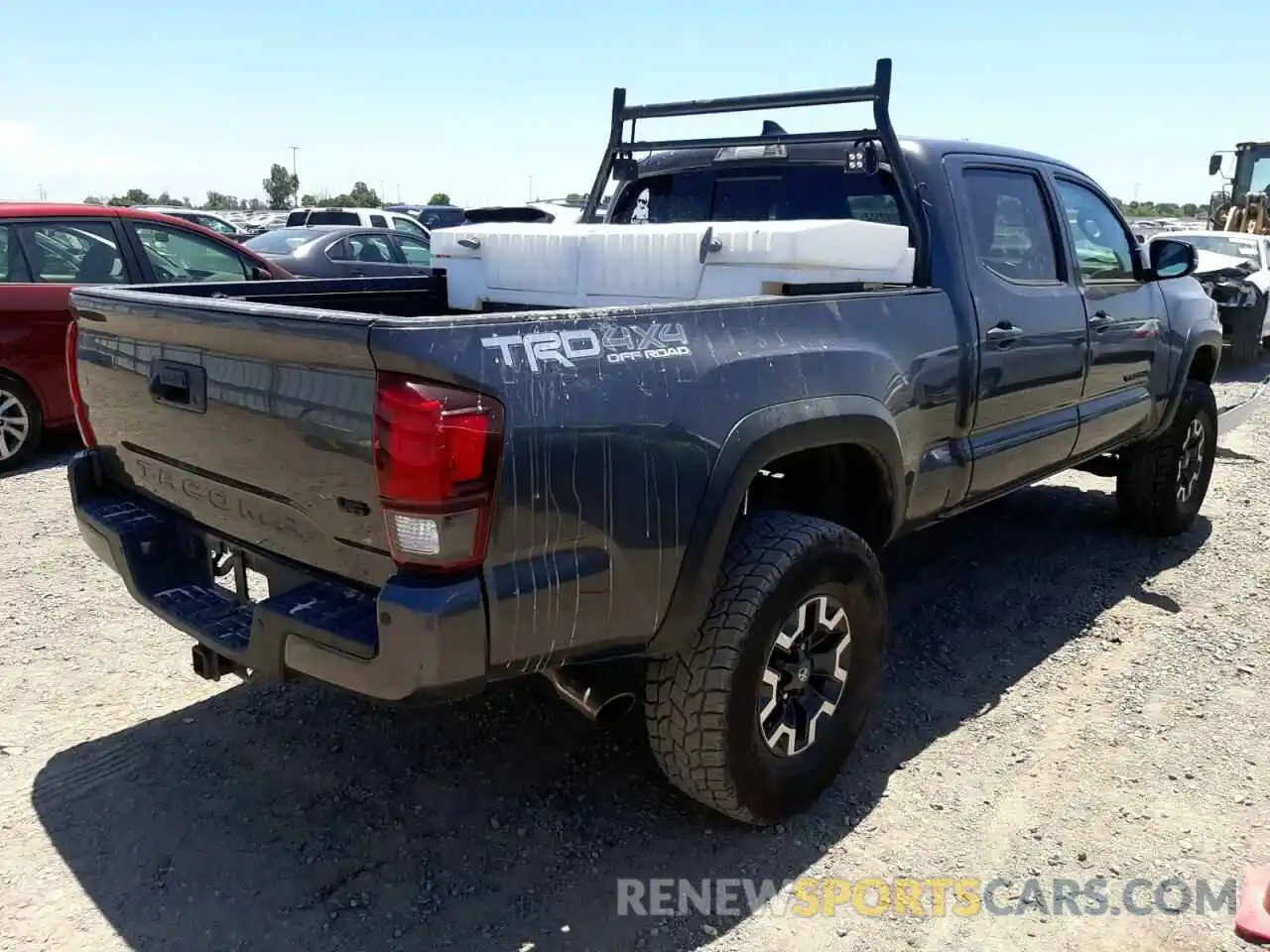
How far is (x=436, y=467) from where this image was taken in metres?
2.17

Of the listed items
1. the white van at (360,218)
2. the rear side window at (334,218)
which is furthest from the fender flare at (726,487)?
the rear side window at (334,218)

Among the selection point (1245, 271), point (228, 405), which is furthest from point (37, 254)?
point (1245, 271)

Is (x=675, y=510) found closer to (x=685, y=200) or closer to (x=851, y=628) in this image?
(x=851, y=628)

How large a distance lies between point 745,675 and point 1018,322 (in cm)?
198

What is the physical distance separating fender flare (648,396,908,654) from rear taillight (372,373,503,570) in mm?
601

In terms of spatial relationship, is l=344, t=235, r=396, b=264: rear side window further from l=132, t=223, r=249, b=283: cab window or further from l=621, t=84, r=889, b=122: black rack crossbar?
l=621, t=84, r=889, b=122: black rack crossbar

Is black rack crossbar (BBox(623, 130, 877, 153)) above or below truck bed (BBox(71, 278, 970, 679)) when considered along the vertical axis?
above

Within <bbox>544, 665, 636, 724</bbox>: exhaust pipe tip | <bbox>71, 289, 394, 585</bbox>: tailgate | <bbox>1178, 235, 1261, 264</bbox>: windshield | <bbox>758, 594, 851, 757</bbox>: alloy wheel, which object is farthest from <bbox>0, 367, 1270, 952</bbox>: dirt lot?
<bbox>1178, 235, 1261, 264</bbox>: windshield

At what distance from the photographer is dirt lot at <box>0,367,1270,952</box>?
8.81 ft

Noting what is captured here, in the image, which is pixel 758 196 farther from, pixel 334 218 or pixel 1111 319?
pixel 334 218

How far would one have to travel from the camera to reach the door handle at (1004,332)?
380cm

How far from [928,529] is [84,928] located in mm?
4486

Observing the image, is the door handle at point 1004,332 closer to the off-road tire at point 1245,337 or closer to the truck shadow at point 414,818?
the truck shadow at point 414,818

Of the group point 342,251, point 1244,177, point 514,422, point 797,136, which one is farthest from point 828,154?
point 1244,177
